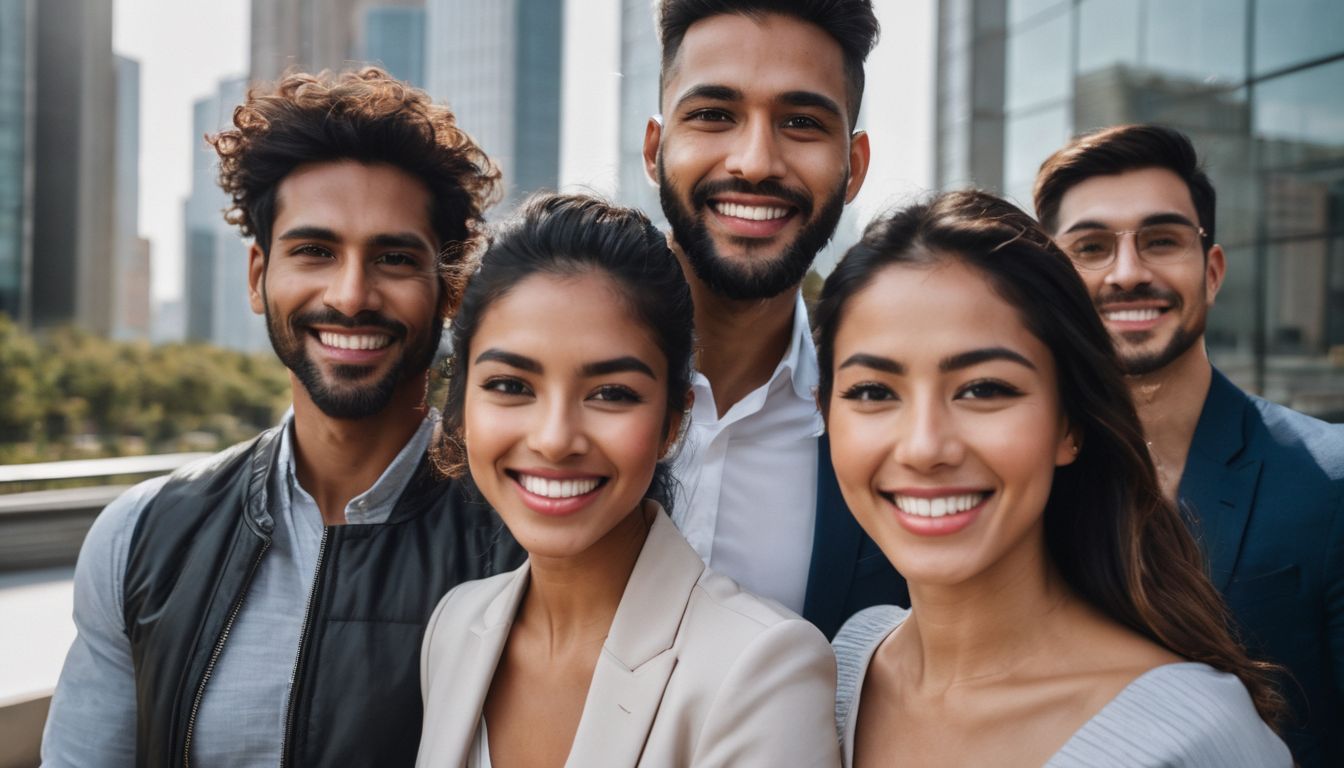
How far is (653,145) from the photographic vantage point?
10.0ft

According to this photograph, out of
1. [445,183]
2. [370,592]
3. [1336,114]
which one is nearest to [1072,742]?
[370,592]

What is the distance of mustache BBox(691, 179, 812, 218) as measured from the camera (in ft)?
8.59

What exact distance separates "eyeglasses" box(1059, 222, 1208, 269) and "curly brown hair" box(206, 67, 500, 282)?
167 cm

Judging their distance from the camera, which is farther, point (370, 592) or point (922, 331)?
point (370, 592)

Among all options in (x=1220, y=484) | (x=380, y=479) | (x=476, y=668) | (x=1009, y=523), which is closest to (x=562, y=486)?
(x=476, y=668)

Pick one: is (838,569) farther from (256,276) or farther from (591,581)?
(256,276)

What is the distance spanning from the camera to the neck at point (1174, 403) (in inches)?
108

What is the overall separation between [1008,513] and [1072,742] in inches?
15.2

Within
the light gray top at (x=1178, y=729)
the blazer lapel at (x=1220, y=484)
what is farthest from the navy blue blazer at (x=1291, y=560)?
the light gray top at (x=1178, y=729)

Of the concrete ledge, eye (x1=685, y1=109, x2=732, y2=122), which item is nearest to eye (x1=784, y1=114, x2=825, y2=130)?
eye (x1=685, y1=109, x2=732, y2=122)

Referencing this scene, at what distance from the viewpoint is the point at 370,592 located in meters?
2.27

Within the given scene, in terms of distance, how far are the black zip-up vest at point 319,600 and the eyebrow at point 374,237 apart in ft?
1.74

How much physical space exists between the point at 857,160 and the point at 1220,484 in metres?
1.29

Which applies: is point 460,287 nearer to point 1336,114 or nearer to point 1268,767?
point 1268,767
